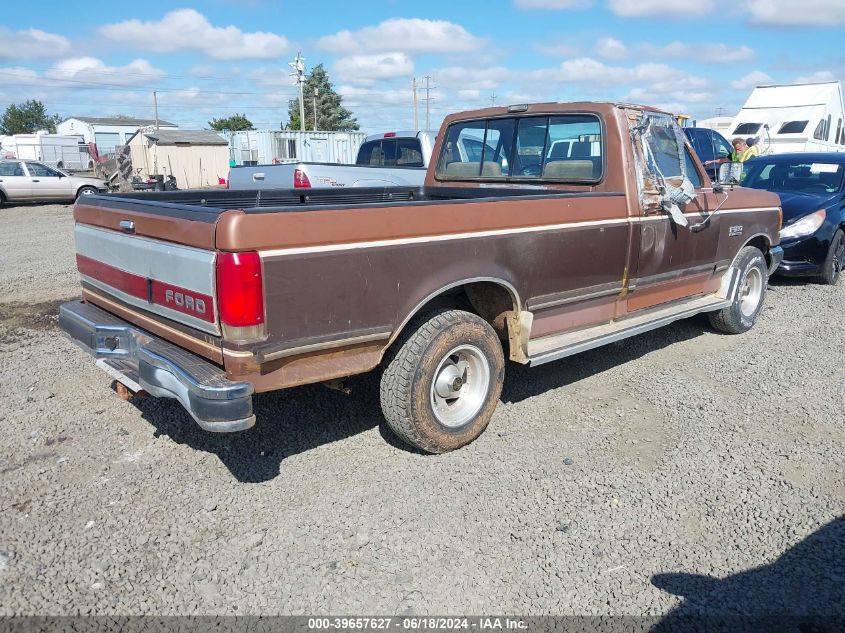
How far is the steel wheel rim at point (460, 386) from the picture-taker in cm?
377

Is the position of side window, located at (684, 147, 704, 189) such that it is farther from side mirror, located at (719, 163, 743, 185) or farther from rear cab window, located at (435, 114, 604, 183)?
rear cab window, located at (435, 114, 604, 183)

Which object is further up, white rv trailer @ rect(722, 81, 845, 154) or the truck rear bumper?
white rv trailer @ rect(722, 81, 845, 154)

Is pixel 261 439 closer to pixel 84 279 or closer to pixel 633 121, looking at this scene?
pixel 84 279

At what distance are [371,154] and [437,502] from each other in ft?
28.8

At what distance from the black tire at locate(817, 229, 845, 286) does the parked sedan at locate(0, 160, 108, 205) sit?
21259 mm

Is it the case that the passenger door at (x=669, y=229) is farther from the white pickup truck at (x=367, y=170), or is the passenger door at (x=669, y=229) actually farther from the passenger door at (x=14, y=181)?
the passenger door at (x=14, y=181)

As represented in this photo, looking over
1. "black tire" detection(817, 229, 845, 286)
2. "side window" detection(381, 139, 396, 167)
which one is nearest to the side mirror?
"black tire" detection(817, 229, 845, 286)

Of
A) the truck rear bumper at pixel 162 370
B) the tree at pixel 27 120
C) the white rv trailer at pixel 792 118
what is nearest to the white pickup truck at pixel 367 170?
the truck rear bumper at pixel 162 370

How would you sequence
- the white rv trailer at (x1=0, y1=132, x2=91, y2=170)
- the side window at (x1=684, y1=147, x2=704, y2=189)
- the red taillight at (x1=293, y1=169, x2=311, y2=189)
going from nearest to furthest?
the side window at (x1=684, y1=147, x2=704, y2=189), the red taillight at (x1=293, y1=169, x2=311, y2=189), the white rv trailer at (x1=0, y1=132, x2=91, y2=170)

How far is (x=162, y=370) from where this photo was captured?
3100 millimetres

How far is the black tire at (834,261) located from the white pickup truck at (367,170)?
5546 millimetres

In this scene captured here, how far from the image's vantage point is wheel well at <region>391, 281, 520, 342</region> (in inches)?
155

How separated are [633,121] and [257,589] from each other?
155 inches

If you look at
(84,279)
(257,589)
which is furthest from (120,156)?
(257,589)
